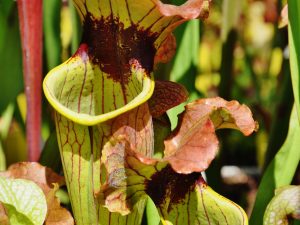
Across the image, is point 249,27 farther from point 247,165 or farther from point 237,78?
point 247,165

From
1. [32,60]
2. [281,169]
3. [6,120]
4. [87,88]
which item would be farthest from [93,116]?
[6,120]

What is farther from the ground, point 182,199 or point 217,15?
point 182,199

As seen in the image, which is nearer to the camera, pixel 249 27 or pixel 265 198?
pixel 265 198

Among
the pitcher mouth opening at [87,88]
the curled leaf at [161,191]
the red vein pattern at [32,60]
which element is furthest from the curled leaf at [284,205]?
the red vein pattern at [32,60]

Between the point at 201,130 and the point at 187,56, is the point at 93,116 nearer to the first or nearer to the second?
the point at 201,130

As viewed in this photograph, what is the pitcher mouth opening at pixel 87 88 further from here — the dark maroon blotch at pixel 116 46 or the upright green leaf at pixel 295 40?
the upright green leaf at pixel 295 40

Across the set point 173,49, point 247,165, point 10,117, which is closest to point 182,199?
point 173,49
